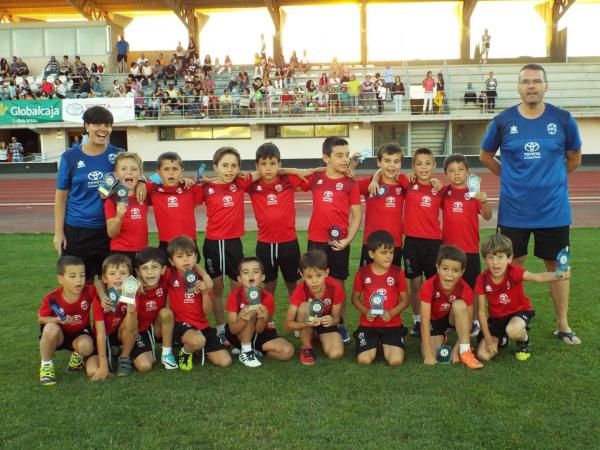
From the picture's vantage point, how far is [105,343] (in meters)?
4.86

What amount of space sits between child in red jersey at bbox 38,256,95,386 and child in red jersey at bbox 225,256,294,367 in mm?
1188

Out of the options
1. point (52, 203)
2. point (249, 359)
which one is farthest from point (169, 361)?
point (52, 203)

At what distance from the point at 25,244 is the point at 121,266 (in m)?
7.48

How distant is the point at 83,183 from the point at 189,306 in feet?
4.87

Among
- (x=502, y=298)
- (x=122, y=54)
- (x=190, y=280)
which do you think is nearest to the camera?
(x=190, y=280)

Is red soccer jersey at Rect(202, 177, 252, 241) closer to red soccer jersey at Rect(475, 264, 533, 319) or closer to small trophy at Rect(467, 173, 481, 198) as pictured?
small trophy at Rect(467, 173, 481, 198)

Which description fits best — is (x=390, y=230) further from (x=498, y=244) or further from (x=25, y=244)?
(x=25, y=244)

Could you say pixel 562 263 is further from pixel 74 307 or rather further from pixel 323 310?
pixel 74 307

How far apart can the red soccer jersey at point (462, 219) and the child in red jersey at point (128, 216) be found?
9.41ft

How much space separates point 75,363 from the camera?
16.3 feet

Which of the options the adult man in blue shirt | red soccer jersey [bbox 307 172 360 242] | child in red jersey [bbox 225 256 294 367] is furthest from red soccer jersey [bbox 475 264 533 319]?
child in red jersey [bbox 225 256 294 367]

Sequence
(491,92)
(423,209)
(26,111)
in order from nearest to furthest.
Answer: (423,209)
(491,92)
(26,111)

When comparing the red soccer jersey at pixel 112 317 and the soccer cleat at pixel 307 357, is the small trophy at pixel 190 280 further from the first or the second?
Result: the soccer cleat at pixel 307 357

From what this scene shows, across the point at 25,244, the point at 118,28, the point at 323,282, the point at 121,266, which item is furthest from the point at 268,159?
the point at 118,28
